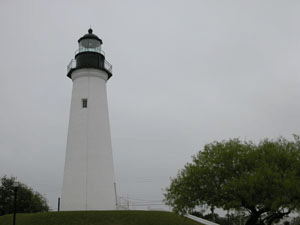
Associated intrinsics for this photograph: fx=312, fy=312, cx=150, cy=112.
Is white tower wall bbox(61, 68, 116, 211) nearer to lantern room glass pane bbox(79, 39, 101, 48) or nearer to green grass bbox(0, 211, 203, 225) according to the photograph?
lantern room glass pane bbox(79, 39, 101, 48)

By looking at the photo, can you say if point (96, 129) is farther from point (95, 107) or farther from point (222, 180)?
point (222, 180)

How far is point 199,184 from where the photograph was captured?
710 inches

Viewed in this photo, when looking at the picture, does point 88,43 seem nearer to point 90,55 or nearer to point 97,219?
point 90,55

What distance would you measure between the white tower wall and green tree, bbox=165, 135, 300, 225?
7935mm

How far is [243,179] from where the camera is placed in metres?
16.3

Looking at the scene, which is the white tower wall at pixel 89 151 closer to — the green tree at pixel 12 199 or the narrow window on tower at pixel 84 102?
the narrow window on tower at pixel 84 102

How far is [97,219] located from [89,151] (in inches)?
246

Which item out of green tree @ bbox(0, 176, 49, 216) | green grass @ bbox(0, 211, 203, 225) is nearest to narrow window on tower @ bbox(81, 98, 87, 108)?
green grass @ bbox(0, 211, 203, 225)

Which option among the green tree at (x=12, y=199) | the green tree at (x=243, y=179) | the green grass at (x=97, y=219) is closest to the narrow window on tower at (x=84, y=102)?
the green grass at (x=97, y=219)

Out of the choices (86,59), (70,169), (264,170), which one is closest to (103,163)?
(70,169)

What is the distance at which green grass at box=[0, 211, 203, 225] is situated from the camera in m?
21.4

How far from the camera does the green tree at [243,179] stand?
16125 mm

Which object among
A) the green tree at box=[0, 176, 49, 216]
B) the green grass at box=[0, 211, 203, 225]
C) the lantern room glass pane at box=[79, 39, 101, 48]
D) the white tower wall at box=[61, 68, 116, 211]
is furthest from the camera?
the green tree at box=[0, 176, 49, 216]

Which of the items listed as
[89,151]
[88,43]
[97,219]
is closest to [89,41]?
[88,43]
